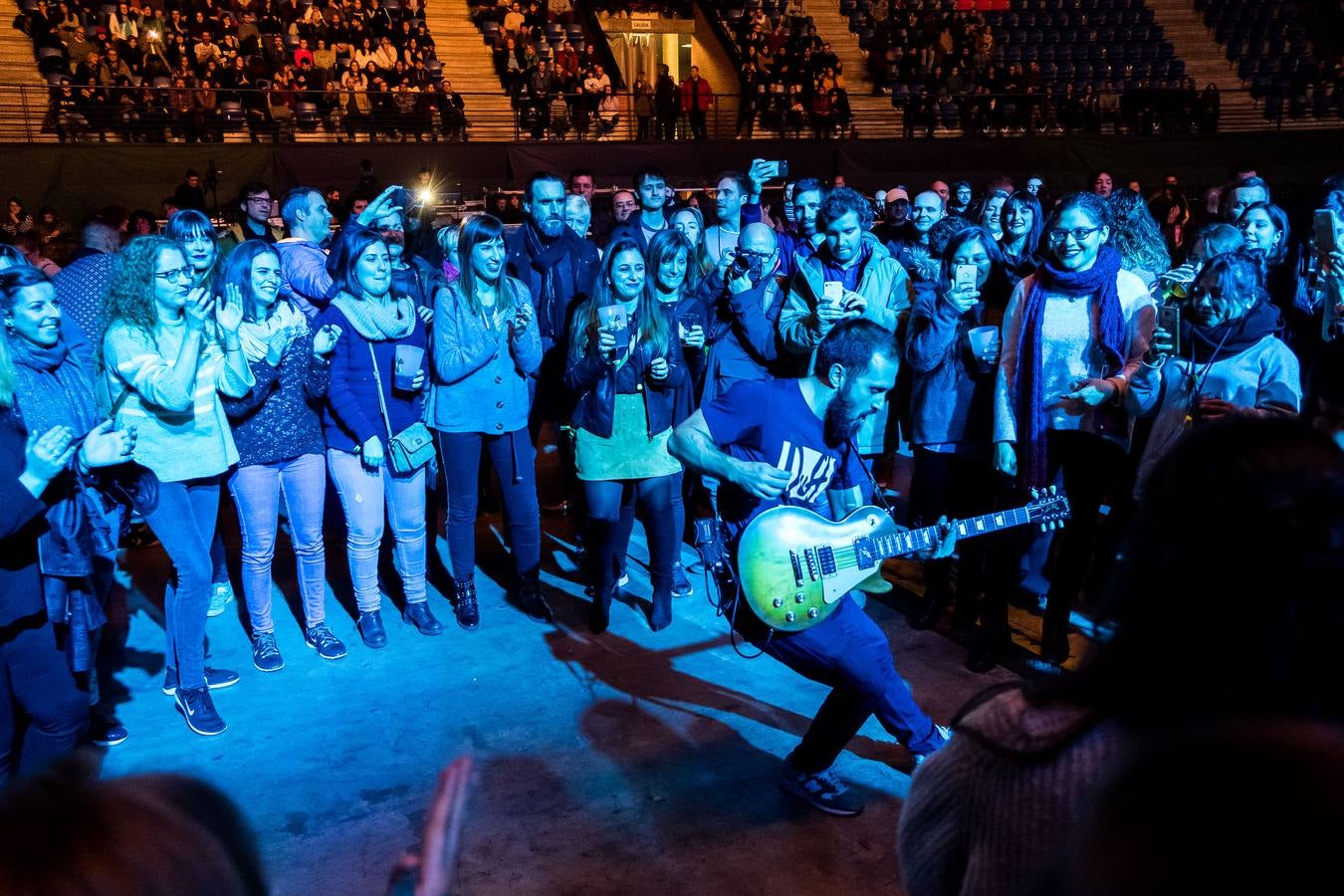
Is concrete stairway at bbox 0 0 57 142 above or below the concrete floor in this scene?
above

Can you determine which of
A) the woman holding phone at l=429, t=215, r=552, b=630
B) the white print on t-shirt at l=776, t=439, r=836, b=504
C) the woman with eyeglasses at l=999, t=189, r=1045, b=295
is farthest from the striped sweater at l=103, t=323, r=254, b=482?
the woman with eyeglasses at l=999, t=189, r=1045, b=295

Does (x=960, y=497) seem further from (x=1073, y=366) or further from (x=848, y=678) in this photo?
(x=848, y=678)

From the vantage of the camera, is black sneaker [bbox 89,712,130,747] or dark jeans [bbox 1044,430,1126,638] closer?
black sneaker [bbox 89,712,130,747]

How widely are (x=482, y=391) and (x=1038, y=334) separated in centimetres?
263

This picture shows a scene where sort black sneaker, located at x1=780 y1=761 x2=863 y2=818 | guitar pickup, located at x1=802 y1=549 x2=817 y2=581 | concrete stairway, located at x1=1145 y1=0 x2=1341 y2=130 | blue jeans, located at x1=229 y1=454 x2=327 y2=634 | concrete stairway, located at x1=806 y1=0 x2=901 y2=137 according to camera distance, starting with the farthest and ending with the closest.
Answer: concrete stairway, located at x1=1145 y1=0 x2=1341 y2=130 < concrete stairway, located at x1=806 y1=0 x2=901 y2=137 < blue jeans, located at x1=229 y1=454 x2=327 y2=634 < black sneaker, located at x1=780 y1=761 x2=863 y2=818 < guitar pickup, located at x1=802 y1=549 x2=817 y2=581

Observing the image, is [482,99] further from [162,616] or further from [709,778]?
[709,778]

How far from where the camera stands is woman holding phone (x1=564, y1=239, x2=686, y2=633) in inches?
202

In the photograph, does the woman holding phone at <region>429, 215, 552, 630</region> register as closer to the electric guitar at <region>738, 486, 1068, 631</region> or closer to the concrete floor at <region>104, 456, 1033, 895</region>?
the concrete floor at <region>104, 456, 1033, 895</region>

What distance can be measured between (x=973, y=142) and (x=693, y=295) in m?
14.1

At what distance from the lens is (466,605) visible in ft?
17.9

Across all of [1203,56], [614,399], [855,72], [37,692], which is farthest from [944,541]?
[1203,56]

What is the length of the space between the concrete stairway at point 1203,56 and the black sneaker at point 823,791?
72.3ft

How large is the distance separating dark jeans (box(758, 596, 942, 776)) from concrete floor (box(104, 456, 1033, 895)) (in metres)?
0.30

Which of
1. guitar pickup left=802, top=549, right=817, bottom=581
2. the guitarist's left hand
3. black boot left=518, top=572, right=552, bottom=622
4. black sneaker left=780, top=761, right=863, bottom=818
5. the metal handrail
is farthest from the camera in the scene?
the metal handrail
